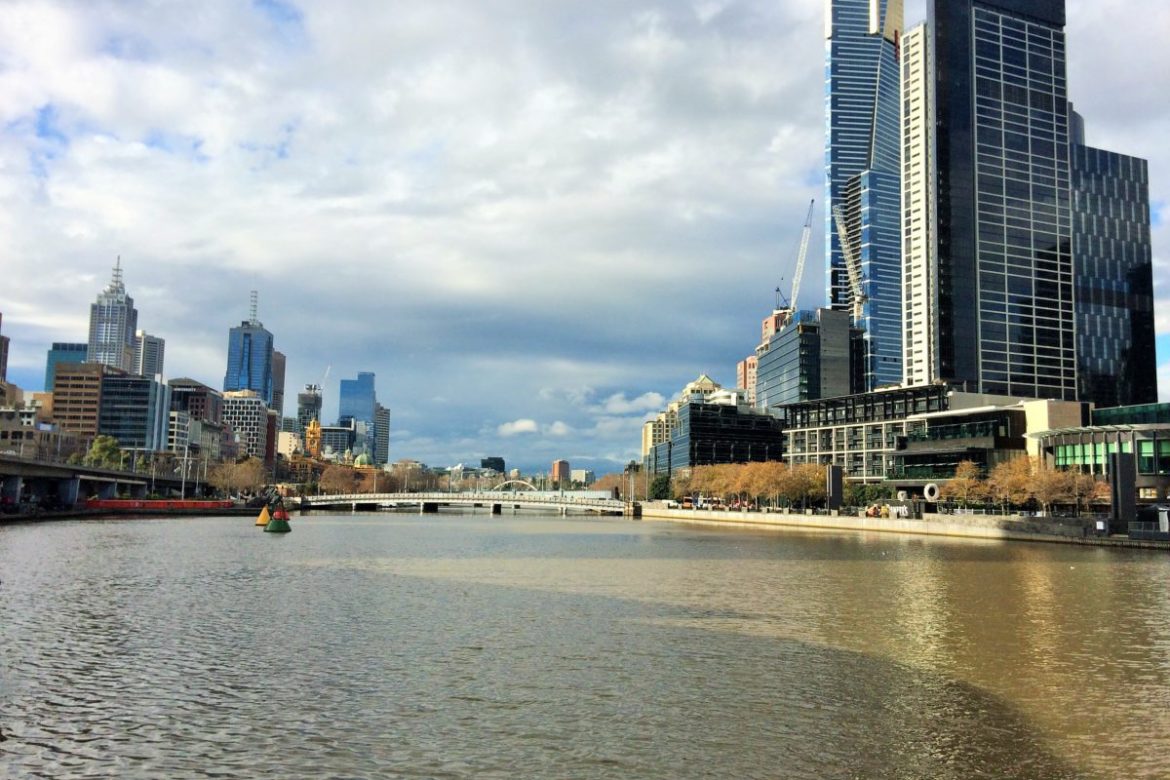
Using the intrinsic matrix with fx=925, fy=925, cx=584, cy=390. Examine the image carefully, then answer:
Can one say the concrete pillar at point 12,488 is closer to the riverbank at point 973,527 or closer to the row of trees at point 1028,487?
the riverbank at point 973,527

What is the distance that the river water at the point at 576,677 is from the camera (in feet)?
65.6

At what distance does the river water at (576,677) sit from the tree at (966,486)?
79.0 meters

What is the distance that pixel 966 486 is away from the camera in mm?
133875

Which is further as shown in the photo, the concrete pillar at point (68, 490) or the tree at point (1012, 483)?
the concrete pillar at point (68, 490)

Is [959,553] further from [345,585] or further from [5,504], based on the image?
[5,504]

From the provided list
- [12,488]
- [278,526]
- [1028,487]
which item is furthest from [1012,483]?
[12,488]

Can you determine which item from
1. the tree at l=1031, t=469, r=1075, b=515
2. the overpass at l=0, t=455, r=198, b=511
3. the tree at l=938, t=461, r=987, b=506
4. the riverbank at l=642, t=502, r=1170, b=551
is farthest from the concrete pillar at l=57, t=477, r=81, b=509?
the tree at l=1031, t=469, r=1075, b=515

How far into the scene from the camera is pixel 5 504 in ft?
401

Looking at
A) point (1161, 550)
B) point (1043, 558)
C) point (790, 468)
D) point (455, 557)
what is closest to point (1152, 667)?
point (1043, 558)

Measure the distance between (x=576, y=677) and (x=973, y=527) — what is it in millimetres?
95336

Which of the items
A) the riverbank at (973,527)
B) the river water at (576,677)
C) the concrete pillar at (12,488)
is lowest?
the river water at (576,677)

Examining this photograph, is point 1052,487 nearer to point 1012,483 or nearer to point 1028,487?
point 1028,487

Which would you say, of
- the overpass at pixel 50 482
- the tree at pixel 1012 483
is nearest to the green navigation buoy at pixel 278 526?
the overpass at pixel 50 482

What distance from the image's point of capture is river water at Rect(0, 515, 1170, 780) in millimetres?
20000
